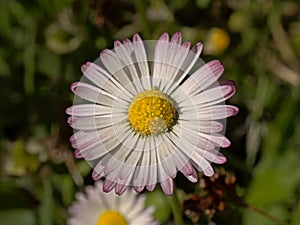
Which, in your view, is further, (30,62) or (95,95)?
(30,62)

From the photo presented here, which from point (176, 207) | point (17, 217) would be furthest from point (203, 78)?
point (17, 217)

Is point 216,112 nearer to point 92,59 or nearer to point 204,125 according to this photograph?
point 204,125

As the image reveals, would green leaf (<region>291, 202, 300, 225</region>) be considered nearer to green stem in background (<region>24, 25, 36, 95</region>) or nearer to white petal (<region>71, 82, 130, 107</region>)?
white petal (<region>71, 82, 130, 107</region>)

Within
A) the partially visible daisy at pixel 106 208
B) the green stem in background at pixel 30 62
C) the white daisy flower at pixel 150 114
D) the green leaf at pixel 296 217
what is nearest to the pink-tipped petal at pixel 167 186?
the white daisy flower at pixel 150 114

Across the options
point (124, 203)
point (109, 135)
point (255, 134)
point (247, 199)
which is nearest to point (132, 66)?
point (109, 135)

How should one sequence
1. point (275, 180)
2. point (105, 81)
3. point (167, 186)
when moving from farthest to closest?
1. point (275, 180)
2. point (105, 81)
3. point (167, 186)
